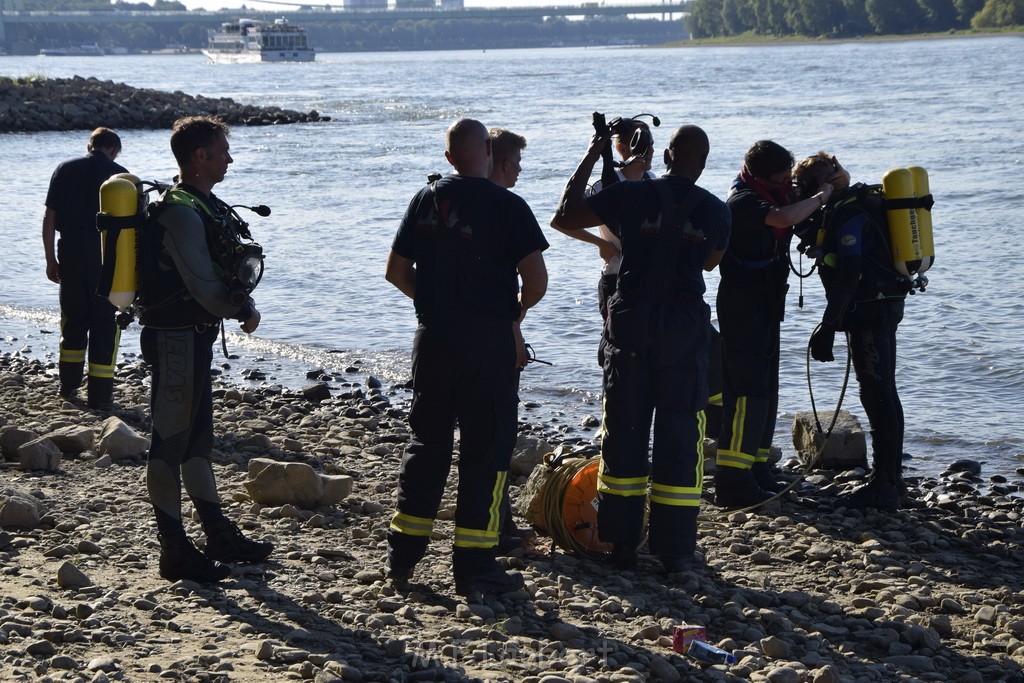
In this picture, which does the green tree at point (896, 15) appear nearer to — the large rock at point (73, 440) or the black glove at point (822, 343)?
the black glove at point (822, 343)

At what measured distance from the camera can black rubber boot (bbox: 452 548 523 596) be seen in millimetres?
4785

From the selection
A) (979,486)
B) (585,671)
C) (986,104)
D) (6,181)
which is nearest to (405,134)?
(6,181)

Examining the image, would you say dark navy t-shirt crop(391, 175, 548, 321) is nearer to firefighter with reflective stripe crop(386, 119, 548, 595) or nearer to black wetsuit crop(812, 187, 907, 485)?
firefighter with reflective stripe crop(386, 119, 548, 595)

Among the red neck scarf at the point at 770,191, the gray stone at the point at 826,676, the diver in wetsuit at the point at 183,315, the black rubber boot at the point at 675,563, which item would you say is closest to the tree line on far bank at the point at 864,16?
the red neck scarf at the point at 770,191

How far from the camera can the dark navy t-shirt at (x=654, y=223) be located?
501cm

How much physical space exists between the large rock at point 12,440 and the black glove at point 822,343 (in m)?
4.19

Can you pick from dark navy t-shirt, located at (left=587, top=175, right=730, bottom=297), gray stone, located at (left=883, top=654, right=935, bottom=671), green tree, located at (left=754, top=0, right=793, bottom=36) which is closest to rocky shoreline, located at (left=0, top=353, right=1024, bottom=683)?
gray stone, located at (left=883, top=654, right=935, bottom=671)

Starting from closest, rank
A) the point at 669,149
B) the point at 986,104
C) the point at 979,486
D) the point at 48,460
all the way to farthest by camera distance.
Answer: the point at 669,149, the point at 48,460, the point at 979,486, the point at 986,104

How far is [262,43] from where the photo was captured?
413 ft

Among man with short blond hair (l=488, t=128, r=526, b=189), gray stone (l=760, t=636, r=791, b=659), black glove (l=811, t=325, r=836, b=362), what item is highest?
man with short blond hair (l=488, t=128, r=526, b=189)

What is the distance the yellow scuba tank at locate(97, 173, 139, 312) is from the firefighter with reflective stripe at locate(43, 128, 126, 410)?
305 centimetres

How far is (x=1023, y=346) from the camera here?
10.9 metres

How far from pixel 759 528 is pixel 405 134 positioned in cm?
3350

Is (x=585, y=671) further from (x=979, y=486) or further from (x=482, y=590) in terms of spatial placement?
(x=979, y=486)
